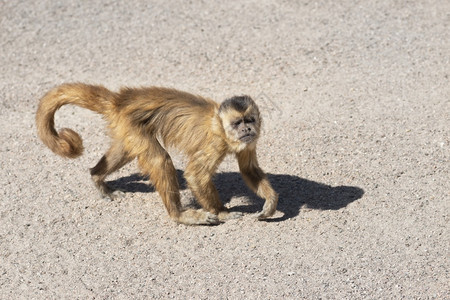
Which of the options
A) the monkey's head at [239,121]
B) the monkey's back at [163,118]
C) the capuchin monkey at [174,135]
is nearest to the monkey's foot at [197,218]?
the capuchin monkey at [174,135]

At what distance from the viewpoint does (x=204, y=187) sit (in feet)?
22.2

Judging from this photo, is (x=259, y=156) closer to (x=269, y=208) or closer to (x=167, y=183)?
(x=269, y=208)

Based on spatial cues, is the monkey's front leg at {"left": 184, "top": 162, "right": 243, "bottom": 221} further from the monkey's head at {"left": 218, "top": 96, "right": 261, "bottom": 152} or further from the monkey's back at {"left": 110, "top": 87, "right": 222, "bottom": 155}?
the monkey's head at {"left": 218, "top": 96, "right": 261, "bottom": 152}

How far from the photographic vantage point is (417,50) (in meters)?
9.70

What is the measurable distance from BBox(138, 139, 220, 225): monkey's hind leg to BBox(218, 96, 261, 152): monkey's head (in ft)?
2.13

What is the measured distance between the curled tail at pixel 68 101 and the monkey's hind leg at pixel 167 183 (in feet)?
2.03

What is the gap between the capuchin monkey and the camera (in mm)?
6691

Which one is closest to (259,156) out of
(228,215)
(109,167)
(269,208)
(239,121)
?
(228,215)

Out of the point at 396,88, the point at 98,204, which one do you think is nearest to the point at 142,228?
the point at 98,204

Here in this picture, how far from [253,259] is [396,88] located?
3698 millimetres

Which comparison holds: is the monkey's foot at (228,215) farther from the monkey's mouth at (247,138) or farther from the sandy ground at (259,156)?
the monkey's mouth at (247,138)

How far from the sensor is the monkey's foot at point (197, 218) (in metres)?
6.83

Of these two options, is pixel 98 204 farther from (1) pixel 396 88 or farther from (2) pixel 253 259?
(1) pixel 396 88

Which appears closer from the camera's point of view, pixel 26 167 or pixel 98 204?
pixel 98 204
